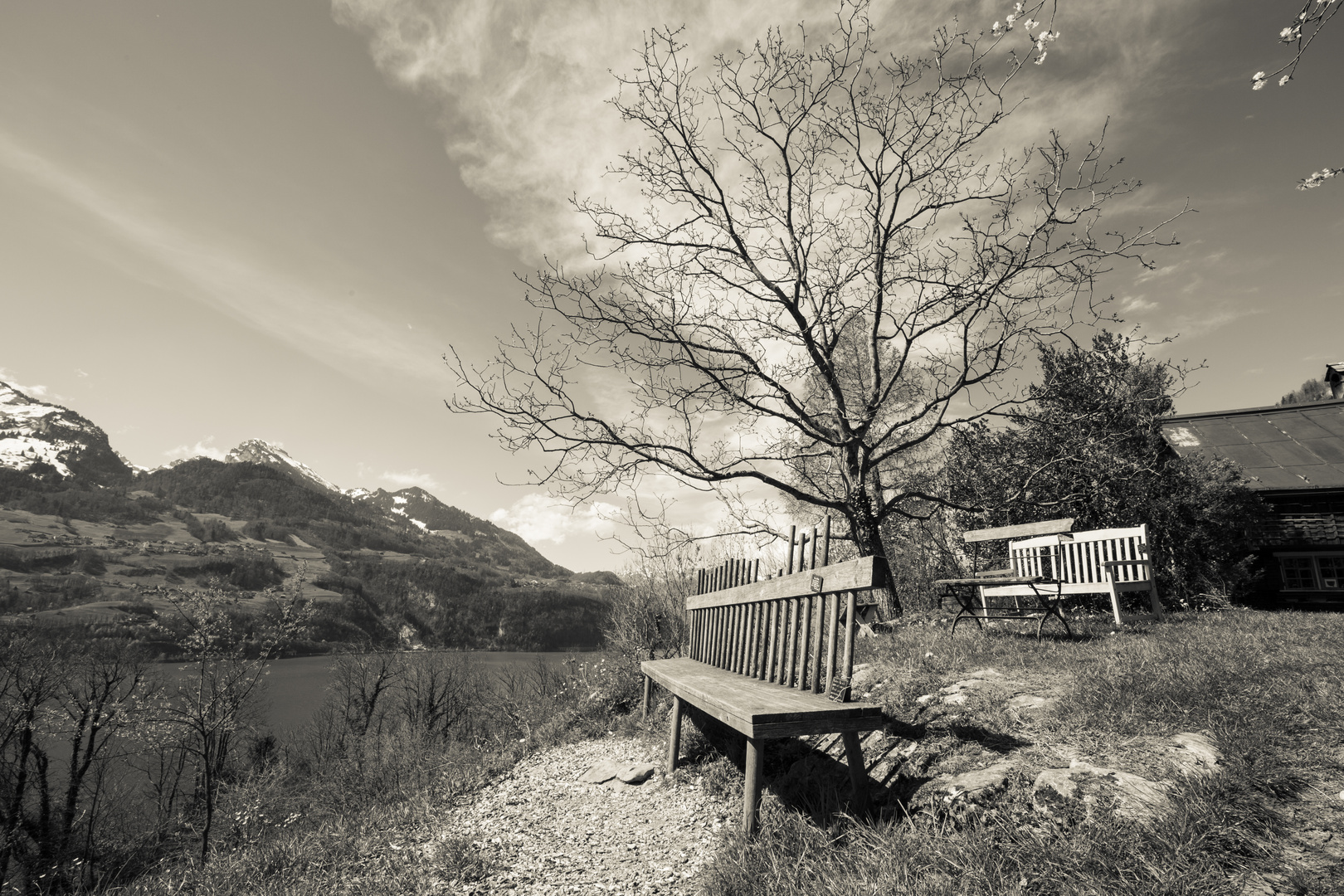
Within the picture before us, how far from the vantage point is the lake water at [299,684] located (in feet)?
220

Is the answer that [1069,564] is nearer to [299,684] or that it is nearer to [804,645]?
[804,645]

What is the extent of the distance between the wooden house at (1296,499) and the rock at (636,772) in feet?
47.1

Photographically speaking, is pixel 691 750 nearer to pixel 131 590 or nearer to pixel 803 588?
pixel 803 588

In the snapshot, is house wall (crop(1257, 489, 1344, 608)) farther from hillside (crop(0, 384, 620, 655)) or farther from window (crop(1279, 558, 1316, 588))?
hillside (crop(0, 384, 620, 655))

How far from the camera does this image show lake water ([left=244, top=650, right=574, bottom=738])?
67050mm

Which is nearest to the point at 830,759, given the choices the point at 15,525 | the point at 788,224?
the point at 788,224

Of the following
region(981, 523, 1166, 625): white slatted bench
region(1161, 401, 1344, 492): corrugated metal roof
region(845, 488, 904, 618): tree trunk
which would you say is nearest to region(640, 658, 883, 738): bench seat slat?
region(845, 488, 904, 618): tree trunk

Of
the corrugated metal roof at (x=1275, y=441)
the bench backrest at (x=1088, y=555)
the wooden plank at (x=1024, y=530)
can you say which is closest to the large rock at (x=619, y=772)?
the wooden plank at (x=1024, y=530)

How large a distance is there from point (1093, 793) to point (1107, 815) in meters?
0.23

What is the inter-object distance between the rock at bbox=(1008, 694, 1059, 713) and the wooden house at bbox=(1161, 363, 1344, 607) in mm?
12902

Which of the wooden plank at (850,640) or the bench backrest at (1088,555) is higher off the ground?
the bench backrest at (1088,555)

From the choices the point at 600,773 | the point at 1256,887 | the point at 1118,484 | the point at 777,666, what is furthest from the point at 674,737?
the point at 1118,484

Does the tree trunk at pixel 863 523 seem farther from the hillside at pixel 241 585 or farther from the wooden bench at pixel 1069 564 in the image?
the hillside at pixel 241 585

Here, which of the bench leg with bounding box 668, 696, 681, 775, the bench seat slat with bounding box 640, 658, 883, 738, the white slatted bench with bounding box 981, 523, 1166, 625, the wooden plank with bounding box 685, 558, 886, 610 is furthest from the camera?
the white slatted bench with bounding box 981, 523, 1166, 625
